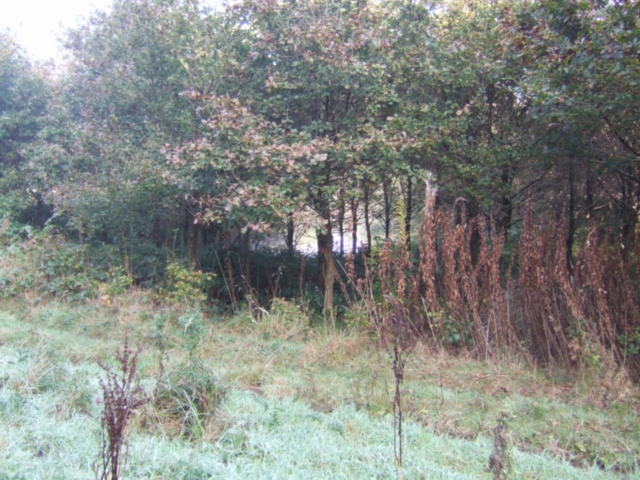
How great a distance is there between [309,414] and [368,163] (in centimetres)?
455

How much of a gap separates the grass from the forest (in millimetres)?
501

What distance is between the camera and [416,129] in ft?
24.1

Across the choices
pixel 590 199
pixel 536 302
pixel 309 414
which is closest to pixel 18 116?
pixel 309 414

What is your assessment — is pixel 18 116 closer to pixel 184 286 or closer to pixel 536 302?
pixel 184 286

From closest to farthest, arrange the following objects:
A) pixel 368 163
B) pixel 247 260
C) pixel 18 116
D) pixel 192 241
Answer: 1. pixel 368 163
2. pixel 247 260
3. pixel 192 241
4. pixel 18 116

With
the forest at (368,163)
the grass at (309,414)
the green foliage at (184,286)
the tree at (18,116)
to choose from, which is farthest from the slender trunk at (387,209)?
the tree at (18,116)

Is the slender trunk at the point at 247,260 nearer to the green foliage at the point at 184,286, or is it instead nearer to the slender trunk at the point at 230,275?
the slender trunk at the point at 230,275

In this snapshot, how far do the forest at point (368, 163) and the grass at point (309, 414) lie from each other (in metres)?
0.50

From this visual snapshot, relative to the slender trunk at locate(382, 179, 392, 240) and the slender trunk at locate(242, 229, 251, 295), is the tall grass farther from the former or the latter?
the slender trunk at locate(382, 179, 392, 240)

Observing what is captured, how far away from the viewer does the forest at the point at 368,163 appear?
5.46 m

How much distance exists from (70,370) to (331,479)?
2.71m

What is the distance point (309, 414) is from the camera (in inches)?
143

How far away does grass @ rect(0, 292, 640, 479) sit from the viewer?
281 cm

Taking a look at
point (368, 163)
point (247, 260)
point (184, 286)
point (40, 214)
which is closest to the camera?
point (368, 163)
